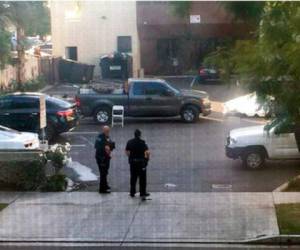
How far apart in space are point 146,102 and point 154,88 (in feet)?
1.81

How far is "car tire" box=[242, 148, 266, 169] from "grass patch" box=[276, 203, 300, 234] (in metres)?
3.54

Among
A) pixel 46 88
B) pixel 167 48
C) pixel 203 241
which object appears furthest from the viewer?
pixel 46 88

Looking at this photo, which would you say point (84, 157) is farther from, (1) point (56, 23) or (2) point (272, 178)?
(1) point (56, 23)

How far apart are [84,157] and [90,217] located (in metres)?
6.42

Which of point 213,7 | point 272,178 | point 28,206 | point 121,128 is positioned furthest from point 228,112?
point 213,7

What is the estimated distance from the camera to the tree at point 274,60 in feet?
34.9

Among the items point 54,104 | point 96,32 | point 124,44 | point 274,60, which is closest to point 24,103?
point 54,104

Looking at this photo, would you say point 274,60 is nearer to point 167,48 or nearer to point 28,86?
point 167,48

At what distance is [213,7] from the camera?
838 centimetres

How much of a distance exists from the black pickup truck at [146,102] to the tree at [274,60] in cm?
1282

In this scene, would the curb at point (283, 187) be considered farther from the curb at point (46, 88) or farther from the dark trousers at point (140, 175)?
the curb at point (46, 88)

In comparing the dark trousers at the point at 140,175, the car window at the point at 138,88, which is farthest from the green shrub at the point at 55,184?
the car window at the point at 138,88

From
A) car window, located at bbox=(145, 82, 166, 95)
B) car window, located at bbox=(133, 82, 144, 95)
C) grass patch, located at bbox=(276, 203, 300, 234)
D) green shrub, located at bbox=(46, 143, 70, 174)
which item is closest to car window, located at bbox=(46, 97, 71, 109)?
car window, located at bbox=(133, 82, 144, 95)

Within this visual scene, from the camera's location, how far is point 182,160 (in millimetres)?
18703
